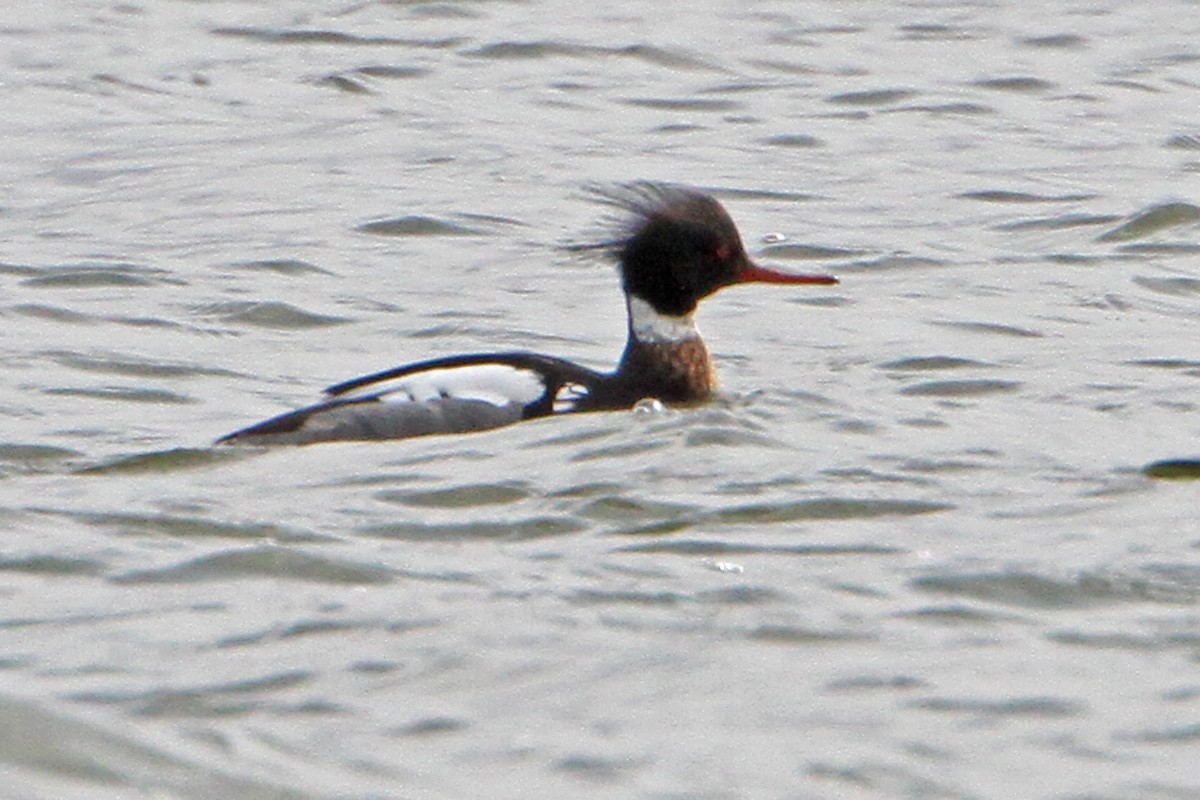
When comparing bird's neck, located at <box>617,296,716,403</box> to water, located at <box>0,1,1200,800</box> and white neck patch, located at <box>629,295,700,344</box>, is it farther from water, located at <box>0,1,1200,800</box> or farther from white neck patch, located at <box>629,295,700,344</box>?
water, located at <box>0,1,1200,800</box>

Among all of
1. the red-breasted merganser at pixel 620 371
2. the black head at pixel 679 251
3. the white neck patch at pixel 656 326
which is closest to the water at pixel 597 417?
the red-breasted merganser at pixel 620 371

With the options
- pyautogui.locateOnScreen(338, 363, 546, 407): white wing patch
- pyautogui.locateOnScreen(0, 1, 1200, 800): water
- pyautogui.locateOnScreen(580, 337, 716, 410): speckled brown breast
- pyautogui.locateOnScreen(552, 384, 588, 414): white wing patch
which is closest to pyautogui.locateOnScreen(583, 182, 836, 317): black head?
pyautogui.locateOnScreen(580, 337, 716, 410): speckled brown breast

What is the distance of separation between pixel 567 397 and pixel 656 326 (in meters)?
0.65

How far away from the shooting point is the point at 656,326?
927cm

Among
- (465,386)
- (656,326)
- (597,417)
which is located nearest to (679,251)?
(656,326)

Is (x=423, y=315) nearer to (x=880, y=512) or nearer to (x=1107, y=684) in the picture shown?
→ (x=880, y=512)

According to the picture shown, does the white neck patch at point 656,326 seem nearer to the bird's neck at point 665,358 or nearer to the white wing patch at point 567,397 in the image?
the bird's neck at point 665,358

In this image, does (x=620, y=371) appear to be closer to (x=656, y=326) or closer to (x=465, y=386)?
(x=656, y=326)

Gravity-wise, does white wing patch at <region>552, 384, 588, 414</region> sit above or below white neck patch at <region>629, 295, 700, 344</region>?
below

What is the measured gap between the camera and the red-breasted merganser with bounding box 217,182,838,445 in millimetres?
8570

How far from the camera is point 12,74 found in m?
15.4

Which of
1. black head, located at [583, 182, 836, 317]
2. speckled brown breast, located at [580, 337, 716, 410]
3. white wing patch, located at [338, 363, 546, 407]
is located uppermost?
black head, located at [583, 182, 836, 317]

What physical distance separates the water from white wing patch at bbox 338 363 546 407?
0.13 meters

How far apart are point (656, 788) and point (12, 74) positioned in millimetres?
10969
